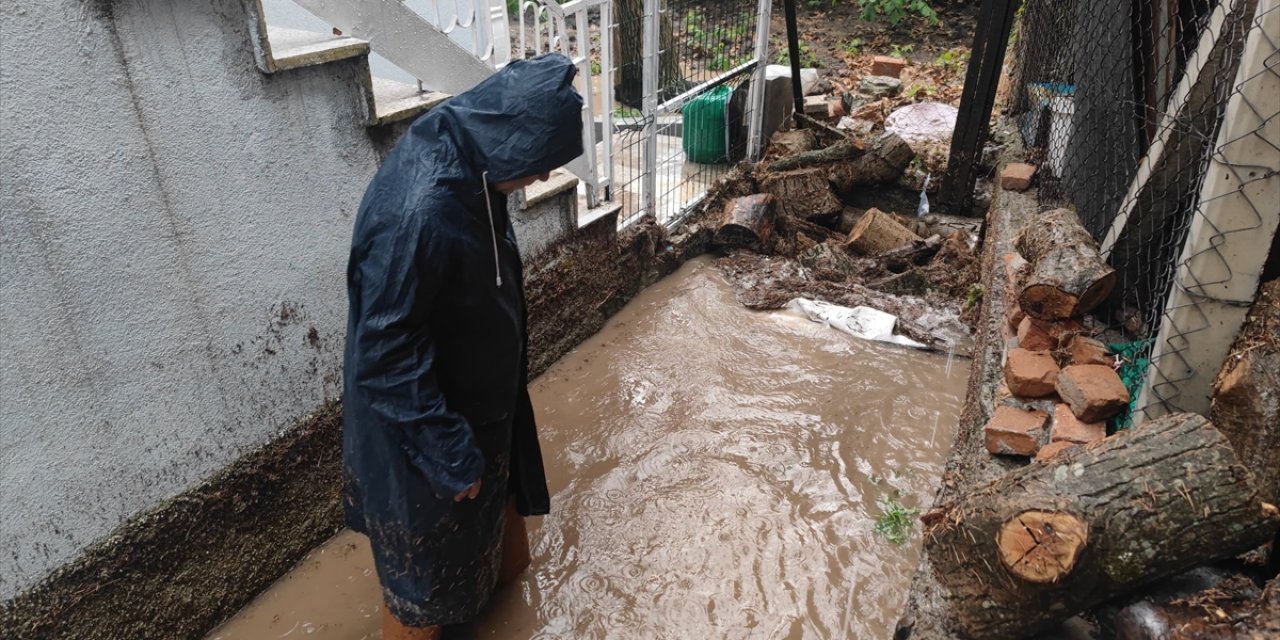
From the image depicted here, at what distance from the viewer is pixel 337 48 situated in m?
2.97

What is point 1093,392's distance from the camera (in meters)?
2.88

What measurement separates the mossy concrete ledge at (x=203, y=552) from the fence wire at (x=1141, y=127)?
3195 millimetres

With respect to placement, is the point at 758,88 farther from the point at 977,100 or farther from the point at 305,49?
the point at 305,49

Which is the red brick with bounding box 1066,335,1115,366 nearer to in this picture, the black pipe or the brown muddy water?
the brown muddy water

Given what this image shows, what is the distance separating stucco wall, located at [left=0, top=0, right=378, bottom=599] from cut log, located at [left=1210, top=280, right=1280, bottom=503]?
10.3ft

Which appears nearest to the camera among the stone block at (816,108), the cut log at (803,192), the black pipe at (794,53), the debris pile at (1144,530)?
the debris pile at (1144,530)

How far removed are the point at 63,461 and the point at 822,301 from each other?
4.12 m

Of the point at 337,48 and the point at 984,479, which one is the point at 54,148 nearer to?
the point at 337,48

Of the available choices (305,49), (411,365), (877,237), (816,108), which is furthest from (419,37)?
(816,108)

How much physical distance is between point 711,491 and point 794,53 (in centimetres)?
448

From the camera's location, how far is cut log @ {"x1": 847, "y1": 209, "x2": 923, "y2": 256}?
5855 mm

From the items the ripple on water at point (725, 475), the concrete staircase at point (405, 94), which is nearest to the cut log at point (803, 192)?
the ripple on water at point (725, 475)

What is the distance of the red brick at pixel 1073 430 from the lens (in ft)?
9.16

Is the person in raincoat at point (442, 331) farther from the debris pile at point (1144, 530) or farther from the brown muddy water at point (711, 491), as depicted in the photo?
the debris pile at point (1144, 530)
